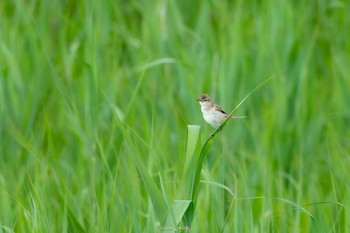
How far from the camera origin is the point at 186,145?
2977mm

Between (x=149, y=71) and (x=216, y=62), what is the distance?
→ 1.53 ft

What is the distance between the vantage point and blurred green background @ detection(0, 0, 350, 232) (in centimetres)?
414

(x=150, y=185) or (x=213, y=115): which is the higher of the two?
(x=213, y=115)

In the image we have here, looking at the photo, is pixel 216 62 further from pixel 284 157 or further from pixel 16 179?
pixel 16 179

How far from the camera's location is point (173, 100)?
18.2 feet

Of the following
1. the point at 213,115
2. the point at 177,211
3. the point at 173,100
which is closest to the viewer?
the point at 177,211

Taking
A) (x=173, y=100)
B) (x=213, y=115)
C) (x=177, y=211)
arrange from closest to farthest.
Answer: (x=177, y=211) < (x=213, y=115) < (x=173, y=100)

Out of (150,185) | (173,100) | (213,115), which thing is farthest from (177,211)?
(173,100)

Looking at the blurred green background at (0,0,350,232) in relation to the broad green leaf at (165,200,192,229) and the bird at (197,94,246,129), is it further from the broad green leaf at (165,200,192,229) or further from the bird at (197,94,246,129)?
the broad green leaf at (165,200,192,229)

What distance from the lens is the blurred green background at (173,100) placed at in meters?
4.14

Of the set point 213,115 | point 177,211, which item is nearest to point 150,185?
point 177,211

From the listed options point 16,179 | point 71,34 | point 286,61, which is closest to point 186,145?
point 16,179

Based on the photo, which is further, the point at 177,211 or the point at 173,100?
the point at 173,100

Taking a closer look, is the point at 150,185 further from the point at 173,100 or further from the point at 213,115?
the point at 173,100
